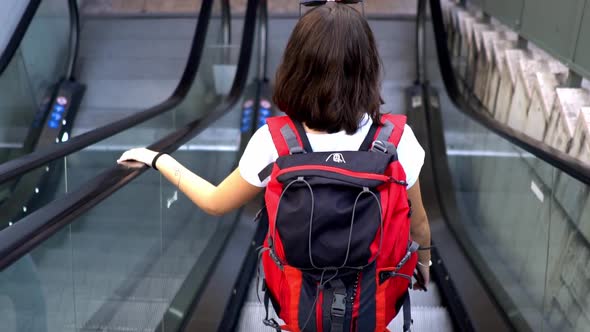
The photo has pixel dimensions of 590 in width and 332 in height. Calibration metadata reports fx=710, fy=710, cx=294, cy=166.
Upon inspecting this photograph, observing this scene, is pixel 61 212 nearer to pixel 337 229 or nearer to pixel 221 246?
pixel 337 229

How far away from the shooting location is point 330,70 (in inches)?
70.3

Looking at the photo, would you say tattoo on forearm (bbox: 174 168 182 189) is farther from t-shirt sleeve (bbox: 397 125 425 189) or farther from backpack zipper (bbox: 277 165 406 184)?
t-shirt sleeve (bbox: 397 125 425 189)

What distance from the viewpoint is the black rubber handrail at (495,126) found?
263 cm

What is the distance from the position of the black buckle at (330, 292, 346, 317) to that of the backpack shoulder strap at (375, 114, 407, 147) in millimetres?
414

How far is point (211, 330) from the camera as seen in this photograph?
3666 mm

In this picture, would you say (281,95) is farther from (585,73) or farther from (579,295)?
(585,73)

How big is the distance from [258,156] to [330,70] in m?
0.29

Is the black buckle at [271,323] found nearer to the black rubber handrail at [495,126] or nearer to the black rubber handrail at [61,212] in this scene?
the black rubber handrail at [61,212]

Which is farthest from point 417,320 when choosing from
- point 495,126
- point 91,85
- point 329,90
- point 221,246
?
point 91,85

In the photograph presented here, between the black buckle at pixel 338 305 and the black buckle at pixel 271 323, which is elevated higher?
the black buckle at pixel 338 305

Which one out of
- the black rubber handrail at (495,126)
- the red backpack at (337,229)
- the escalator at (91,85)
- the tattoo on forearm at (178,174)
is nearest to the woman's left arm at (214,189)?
the tattoo on forearm at (178,174)

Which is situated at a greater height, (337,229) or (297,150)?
(297,150)

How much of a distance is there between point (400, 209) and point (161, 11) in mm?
10252

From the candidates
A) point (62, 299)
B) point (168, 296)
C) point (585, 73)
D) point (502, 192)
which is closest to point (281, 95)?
point (62, 299)
